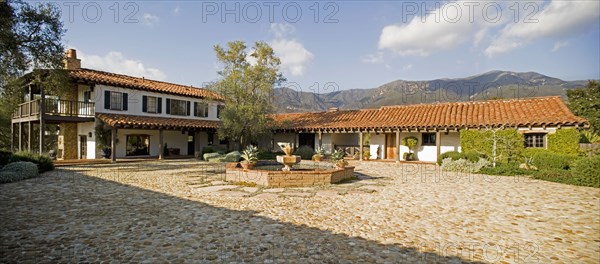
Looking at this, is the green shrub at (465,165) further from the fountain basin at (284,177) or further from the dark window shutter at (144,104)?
the dark window shutter at (144,104)

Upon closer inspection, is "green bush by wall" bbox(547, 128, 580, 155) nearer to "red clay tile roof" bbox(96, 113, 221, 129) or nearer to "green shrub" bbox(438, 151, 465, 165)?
"green shrub" bbox(438, 151, 465, 165)

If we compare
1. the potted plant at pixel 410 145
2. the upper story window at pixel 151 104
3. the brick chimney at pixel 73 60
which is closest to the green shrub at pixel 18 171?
the upper story window at pixel 151 104

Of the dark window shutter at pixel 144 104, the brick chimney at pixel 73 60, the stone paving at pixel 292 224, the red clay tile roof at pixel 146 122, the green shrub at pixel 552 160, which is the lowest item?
the stone paving at pixel 292 224

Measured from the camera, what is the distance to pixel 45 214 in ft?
20.7

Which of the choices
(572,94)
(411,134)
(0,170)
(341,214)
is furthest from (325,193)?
(572,94)

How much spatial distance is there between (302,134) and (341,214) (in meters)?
21.1

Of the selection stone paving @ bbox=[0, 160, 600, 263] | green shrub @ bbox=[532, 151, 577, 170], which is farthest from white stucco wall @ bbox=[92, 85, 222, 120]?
green shrub @ bbox=[532, 151, 577, 170]

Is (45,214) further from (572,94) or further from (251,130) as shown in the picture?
(572,94)

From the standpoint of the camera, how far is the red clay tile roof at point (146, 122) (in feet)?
60.3

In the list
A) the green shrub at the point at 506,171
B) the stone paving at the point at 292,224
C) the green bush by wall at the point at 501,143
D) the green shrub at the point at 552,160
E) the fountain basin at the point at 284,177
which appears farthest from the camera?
the green bush by wall at the point at 501,143

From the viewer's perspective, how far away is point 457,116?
20.0 metres

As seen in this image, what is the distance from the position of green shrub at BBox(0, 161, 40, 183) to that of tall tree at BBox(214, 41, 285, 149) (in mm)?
10472

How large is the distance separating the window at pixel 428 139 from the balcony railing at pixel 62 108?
74.7ft

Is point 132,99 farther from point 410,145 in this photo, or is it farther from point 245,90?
point 410,145
